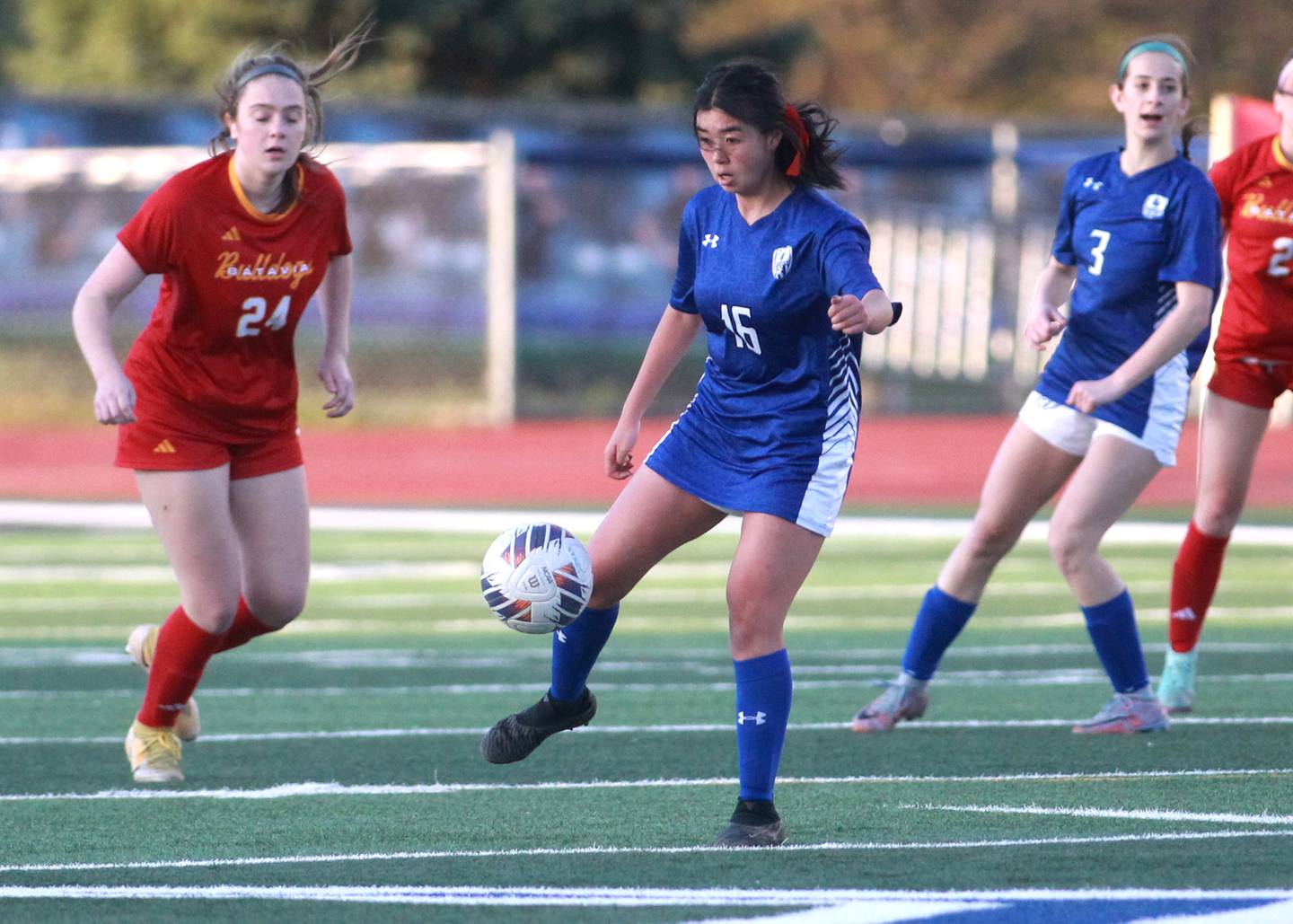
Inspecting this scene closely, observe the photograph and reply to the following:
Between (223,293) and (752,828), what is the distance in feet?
7.86

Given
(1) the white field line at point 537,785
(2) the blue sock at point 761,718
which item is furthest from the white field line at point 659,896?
(1) the white field line at point 537,785

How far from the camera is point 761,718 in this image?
560cm

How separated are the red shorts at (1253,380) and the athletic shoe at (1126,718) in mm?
1158

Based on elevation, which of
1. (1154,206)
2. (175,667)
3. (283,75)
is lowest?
(175,667)

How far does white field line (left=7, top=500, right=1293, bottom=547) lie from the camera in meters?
15.9

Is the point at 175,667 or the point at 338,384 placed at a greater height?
the point at 338,384

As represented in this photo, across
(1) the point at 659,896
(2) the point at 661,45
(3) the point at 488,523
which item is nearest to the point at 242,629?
(1) the point at 659,896

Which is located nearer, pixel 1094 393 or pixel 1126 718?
pixel 1094 393

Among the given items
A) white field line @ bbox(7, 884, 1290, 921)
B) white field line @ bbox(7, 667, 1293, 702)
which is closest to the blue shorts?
white field line @ bbox(7, 884, 1290, 921)

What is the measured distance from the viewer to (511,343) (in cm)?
2308

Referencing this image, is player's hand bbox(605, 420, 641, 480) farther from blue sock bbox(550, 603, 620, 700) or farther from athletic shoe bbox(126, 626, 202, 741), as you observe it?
athletic shoe bbox(126, 626, 202, 741)

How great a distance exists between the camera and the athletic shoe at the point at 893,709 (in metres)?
7.68

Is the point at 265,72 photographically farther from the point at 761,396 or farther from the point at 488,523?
the point at 488,523

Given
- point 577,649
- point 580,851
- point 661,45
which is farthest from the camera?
point 661,45
